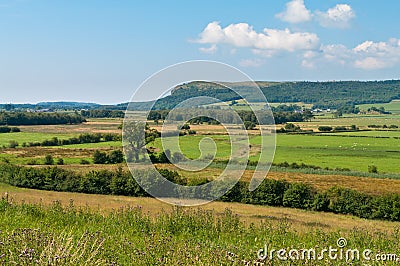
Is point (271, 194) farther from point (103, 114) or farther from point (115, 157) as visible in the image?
point (103, 114)

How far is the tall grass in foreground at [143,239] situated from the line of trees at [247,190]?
78.7 ft

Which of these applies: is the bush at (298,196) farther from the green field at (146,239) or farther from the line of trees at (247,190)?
the green field at (146,239)

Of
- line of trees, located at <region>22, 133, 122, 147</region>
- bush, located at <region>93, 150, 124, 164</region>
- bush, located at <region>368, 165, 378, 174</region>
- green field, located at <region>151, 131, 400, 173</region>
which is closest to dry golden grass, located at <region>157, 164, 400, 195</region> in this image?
bush, located at <region>368, 165, 378, 174</region>

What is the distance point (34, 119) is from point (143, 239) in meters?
133

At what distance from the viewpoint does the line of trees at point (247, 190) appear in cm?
4125

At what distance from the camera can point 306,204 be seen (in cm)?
4544

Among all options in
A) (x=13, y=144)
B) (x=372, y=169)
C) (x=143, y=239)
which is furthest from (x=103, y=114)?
(x=143, y=239)

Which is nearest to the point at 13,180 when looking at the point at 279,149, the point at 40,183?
the point at 40,183

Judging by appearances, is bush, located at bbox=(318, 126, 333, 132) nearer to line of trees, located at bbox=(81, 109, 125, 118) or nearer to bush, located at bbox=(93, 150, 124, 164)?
bush, located at bbox=(93, 150, 124, 164)

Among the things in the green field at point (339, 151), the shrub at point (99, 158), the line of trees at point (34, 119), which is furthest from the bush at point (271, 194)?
the line of trees at point (34, 119)

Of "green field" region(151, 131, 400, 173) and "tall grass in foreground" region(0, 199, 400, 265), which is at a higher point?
"tall grass in foreground" region(0, 199, 400, 265)

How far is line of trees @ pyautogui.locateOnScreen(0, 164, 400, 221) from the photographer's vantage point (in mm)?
41250

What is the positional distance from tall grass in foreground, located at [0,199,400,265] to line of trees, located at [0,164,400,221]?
24.0 metres

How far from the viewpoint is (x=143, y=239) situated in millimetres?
8133
